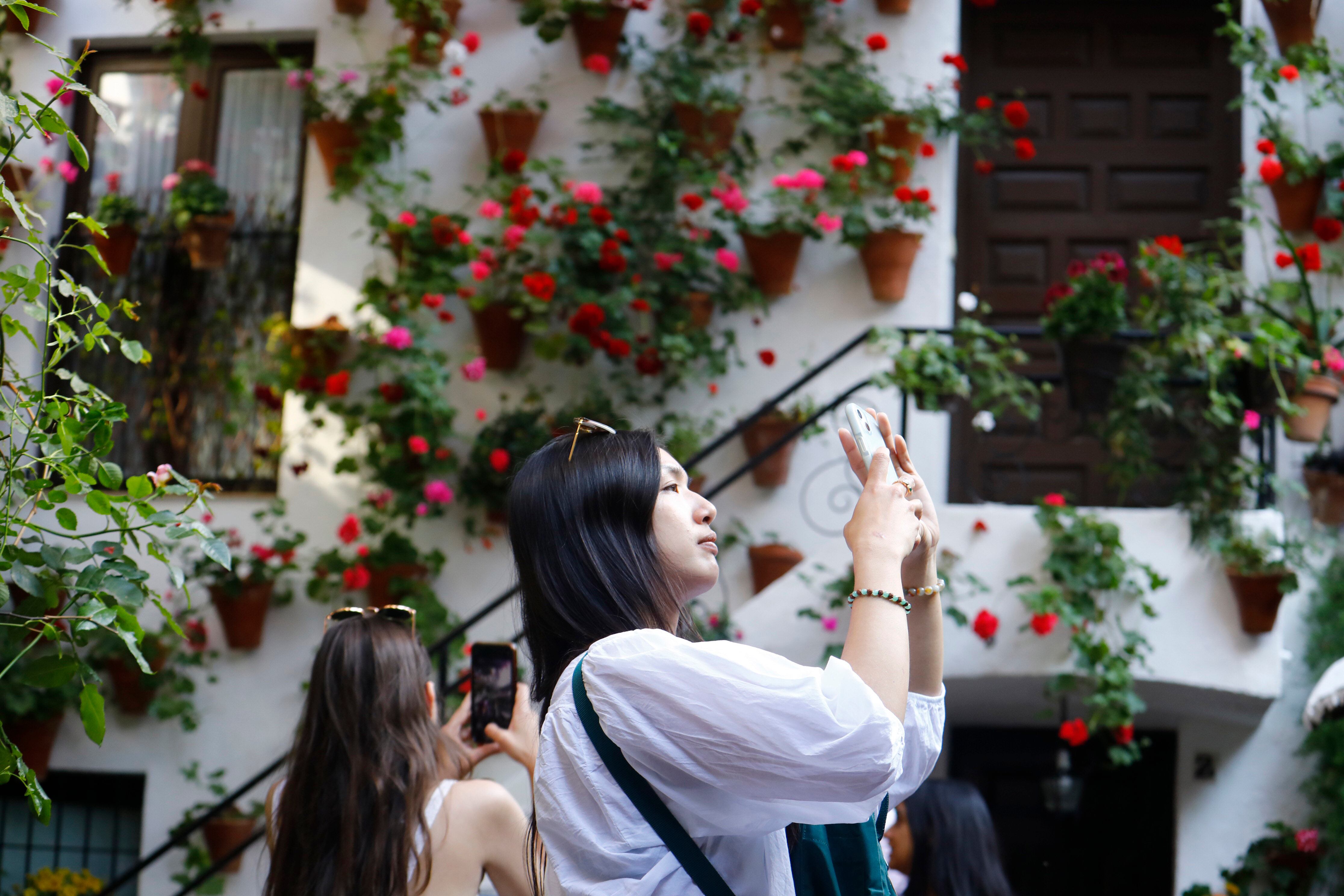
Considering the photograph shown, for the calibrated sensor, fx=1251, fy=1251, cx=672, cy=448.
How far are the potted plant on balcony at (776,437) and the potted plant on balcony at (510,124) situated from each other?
65.3 inches

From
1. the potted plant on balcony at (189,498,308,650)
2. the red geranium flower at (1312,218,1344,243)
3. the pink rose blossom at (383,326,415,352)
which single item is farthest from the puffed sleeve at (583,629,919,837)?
the red geranium flower at (1312,218,1344,243)

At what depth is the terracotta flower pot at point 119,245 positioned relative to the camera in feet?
19.3

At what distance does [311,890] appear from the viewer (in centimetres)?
232

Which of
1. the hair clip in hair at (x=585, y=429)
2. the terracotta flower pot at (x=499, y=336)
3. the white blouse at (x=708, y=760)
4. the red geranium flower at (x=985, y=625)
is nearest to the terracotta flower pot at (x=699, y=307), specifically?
the terracotta flower pot at (x=499, y=336)

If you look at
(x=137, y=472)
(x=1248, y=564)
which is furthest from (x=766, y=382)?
(x=137, y=472)

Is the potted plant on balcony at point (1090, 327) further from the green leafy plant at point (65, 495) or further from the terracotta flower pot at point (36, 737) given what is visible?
the terracotta flower pot at point (36, 737)

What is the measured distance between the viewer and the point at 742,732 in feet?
4.38

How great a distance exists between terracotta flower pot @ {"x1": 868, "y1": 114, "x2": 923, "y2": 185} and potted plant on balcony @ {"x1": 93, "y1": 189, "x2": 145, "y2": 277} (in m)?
3.51

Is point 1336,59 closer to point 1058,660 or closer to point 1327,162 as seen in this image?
point 1327,162

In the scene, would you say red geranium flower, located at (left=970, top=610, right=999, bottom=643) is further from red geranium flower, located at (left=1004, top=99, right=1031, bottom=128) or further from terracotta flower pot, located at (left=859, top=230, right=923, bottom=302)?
red geranium flower, located at (left=1004, top=99, right=1031, bottom=128)

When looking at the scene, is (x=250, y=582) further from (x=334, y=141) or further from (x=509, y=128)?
(x=509, y=128)

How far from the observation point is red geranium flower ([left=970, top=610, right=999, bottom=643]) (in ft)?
14.6

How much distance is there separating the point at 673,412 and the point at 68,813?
3358 millimetres

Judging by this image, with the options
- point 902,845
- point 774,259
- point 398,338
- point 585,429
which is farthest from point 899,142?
point 585,429
